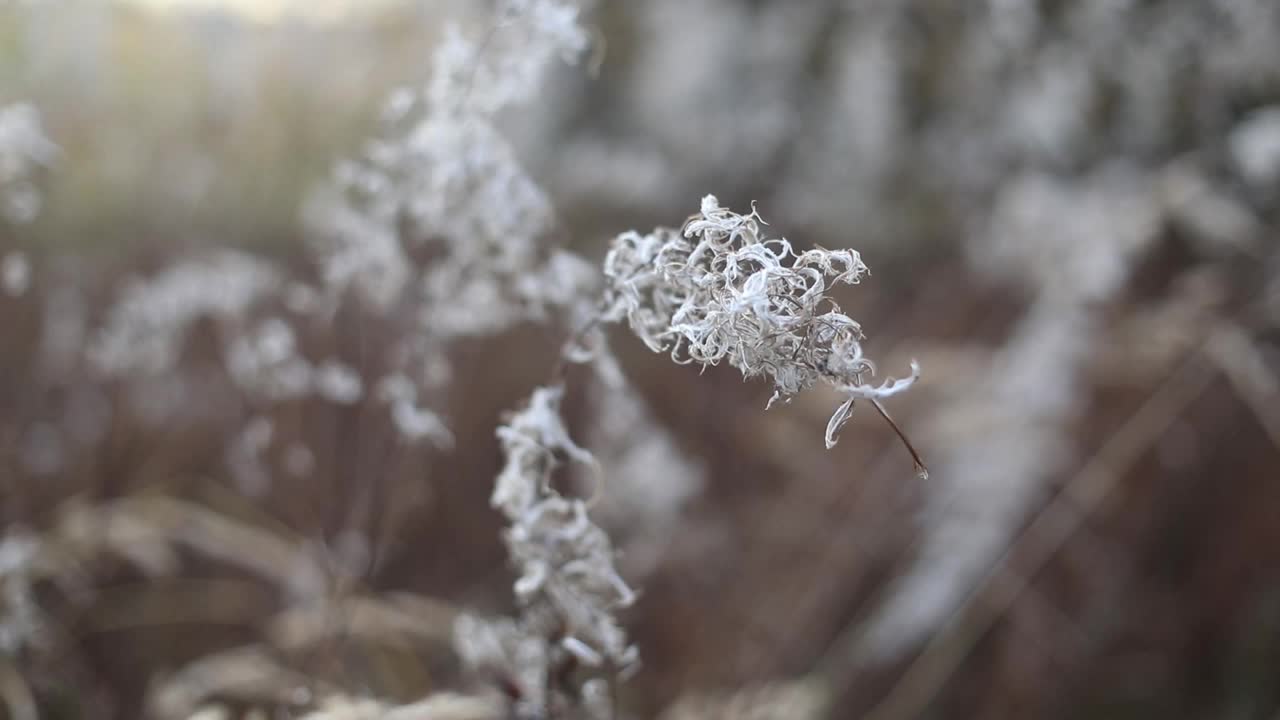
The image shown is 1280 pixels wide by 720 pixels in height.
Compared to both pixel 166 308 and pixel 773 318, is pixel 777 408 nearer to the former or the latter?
pixel 166 308

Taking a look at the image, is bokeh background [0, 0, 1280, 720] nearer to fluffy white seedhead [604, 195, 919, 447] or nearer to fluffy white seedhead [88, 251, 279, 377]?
fluffy white seedhead [88, 251, 279, 377]

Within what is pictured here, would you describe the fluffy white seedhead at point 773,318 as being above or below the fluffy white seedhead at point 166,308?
below

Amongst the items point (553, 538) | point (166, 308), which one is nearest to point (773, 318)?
point (553, 538)

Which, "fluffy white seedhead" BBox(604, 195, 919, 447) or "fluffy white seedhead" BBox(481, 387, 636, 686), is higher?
"fluffy white seedhead" BBox(481, 387, 636, 686)

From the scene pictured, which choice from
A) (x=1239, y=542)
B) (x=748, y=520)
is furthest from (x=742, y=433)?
(x=1239, y=542)

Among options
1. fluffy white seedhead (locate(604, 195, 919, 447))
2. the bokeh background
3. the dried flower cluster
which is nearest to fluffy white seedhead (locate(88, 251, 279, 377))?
the bokeh background

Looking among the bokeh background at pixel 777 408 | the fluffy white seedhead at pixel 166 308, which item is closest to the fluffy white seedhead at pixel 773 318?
the bokeh background at pixel 777 408

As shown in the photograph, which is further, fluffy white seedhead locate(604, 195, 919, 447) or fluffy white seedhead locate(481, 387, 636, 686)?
fluffy white seedhead locate(481, 387, 636, 686)

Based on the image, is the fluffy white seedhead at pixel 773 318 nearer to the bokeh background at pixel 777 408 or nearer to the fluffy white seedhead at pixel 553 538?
the fluffy white seedhead at pixel 553 538

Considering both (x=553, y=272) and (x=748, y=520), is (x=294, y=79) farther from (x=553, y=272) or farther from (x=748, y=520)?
(x=553, y=272)
